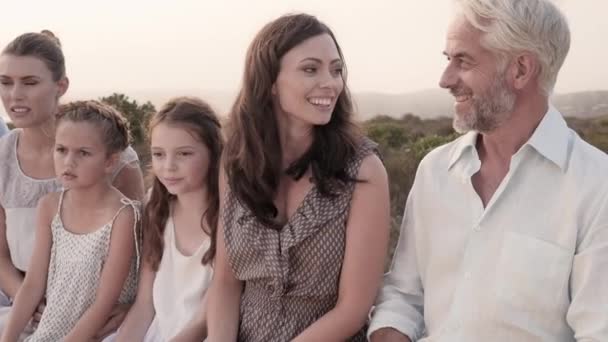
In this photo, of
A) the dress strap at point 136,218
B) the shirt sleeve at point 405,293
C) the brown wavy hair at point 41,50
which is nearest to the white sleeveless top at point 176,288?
the dress strap at point 136,218

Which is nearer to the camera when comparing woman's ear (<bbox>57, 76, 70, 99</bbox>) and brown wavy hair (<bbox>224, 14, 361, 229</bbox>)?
brown wavy hair (<bbox>224, 14, 361, 229</bbox>)

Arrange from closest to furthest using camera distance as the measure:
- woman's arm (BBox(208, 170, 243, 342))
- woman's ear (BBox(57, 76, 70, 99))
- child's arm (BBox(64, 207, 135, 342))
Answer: woman's arm (BBox(208, 170, 243, 342)) → child's arm (BBox(64, 207, 135, 342)) → woman's ear (BBox(57, 76, 70, 99))

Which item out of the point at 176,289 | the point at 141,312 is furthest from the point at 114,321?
the point at 176,289

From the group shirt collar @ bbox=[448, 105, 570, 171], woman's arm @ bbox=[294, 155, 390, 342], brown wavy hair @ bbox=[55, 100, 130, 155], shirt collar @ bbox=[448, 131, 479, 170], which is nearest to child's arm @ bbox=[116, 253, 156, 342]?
brown wavy hair @ bbox=[55, 100, 130, 155]

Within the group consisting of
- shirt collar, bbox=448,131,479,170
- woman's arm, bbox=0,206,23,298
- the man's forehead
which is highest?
the man's forehead

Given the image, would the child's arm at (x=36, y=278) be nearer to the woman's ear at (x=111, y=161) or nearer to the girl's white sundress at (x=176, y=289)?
the woman's ear at (x=111, y=161)

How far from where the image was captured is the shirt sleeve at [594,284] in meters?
2.30

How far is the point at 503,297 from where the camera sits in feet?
8.00

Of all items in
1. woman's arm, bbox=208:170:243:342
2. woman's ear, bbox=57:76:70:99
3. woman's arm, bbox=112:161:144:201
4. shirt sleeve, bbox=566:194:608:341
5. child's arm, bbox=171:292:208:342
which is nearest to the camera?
shirt sleeve, bbox=566:194:608:341

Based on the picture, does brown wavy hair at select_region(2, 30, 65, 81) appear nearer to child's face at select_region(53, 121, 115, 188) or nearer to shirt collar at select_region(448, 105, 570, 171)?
child's face at select_region(53, 121, 115, 188)

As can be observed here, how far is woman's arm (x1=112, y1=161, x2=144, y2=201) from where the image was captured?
3.64m

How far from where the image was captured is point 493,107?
8.09 ft

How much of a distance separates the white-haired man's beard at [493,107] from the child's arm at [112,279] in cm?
152

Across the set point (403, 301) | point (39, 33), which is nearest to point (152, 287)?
point (403, 301)
